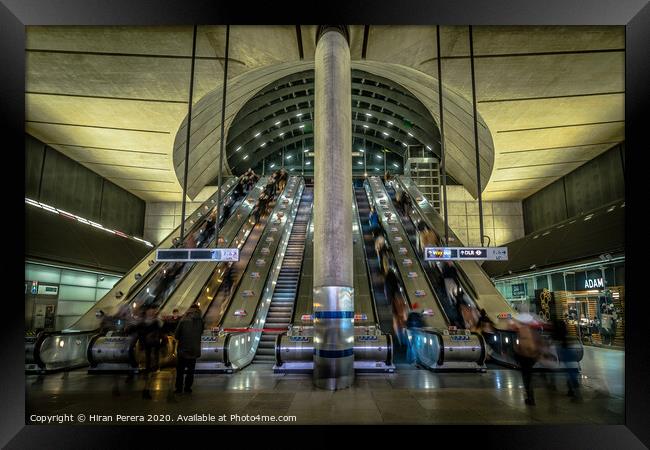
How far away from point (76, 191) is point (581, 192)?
71.5 feet

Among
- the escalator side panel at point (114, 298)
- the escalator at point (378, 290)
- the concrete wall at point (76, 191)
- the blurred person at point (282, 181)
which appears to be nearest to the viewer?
the escalator side panel at point (114, 298)

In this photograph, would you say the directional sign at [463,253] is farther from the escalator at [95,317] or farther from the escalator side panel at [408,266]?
the escalator at [95,317]

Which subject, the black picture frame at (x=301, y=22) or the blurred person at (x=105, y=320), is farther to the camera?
the blurred person at (x=105, y=320)

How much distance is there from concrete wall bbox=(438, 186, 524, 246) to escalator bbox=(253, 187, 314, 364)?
9.24 m

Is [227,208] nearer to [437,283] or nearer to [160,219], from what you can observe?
[160,219]

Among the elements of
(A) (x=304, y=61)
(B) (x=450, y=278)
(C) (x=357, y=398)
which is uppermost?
(A) (x=304, y=61)

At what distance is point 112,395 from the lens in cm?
634

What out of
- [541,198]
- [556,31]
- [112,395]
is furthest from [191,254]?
[541,198]

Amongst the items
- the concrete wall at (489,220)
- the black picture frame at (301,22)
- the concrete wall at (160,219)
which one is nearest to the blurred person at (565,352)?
the black picture frame at (301,22)

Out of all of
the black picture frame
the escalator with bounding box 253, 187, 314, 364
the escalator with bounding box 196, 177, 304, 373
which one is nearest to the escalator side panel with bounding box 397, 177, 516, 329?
the black picture frame

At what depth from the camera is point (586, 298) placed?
14.1 meters

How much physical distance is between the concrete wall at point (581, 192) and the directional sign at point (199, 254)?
45.3 feet

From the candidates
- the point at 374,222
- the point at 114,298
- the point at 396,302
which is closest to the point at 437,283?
the point at 396,302

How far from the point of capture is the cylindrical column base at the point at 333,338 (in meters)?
6.66
